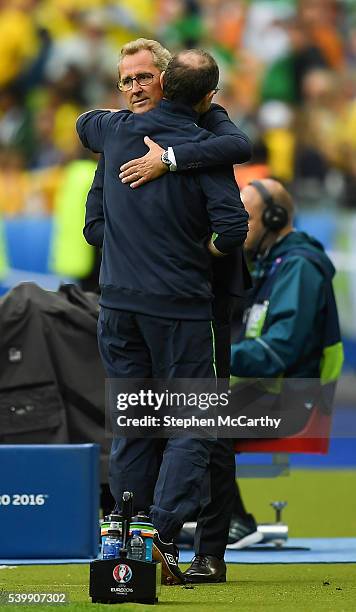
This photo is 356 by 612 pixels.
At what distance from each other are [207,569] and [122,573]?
3.05 ft

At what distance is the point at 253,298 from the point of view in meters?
7.04

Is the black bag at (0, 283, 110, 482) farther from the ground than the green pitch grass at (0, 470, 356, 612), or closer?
farther from the ground

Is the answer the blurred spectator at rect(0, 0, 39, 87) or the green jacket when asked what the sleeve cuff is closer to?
the green jacket

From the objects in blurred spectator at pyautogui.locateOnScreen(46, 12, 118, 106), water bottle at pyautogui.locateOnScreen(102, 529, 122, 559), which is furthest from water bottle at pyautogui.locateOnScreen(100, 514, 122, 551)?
blurred spectator at pyautogui.locateOnScreen(46, 12, 118, 106)

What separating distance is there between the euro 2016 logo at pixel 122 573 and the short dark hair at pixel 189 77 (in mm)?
1508

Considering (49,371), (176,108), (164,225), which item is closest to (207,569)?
(164,225)

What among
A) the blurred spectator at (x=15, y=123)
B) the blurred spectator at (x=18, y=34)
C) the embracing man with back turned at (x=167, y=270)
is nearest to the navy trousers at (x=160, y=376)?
the embracing man with back turned at (x=167, y=270)

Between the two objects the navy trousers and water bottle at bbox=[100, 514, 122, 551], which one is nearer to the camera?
water bottle at bbox=[100, 514, 122, 551]

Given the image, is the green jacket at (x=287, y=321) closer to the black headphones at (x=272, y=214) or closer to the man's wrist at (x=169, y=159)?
the black headphones at (x=272, y=214)

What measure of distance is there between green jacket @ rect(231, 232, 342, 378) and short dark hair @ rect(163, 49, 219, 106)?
181 cm

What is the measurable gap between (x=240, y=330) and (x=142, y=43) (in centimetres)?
211

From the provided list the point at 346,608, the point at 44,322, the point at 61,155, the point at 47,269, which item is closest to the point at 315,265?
the point at 44,322

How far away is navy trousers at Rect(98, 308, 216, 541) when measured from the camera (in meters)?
5.03

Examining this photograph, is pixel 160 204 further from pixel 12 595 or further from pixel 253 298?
pixel 253 298
